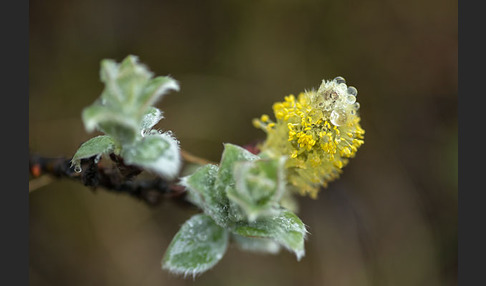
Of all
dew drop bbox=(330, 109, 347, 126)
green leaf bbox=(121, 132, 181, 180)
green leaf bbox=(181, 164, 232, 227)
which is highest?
dew drop bbox=(330, 109, 347, 126)

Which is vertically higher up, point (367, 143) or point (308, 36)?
point (308, 36)

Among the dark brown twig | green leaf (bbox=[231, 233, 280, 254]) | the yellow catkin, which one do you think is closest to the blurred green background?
the dark brown twig

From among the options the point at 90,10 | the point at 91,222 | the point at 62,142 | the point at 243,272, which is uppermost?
the point at 90,10

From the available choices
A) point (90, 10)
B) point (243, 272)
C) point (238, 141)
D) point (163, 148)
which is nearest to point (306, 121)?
point (163, 148)

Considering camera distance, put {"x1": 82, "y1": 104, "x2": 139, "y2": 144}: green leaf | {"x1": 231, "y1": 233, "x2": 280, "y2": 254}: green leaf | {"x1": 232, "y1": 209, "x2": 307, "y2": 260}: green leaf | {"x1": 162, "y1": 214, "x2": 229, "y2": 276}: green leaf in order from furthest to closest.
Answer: {"x1": 231, "y1": 233, "x2": 280, "y2": 254}: green leaf
{"x1": 162, "y1": 214, "x2": 229, "y2": 276}: green leaf
{"x1": 232, "y1": 209, "x2": 307, "y2": 260}: green leaf
{"x1": 82, "y1": 104, "x2": 139, "y2": 144}: green leaf

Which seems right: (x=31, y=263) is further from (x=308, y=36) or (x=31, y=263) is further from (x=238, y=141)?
(x=308, y=36)

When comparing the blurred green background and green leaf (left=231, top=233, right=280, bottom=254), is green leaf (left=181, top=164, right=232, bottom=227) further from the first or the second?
the blurred green background

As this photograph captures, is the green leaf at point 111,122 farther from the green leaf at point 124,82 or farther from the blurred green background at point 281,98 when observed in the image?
the blurred green background at point 281,98
